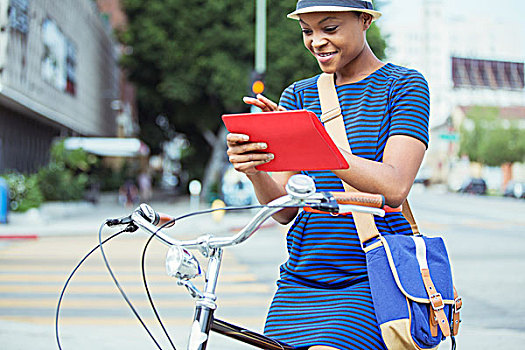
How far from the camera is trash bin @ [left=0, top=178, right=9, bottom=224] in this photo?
16047 millimetres

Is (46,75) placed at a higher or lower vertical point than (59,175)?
higher

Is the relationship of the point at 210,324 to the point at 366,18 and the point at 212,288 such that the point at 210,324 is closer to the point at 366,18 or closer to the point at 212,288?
the point at 212,288

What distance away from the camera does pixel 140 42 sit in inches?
1123

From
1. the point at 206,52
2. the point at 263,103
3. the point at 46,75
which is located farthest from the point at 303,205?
the point at 206,52

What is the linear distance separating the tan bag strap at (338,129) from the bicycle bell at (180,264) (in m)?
0.49

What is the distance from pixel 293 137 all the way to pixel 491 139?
5517 centimetres

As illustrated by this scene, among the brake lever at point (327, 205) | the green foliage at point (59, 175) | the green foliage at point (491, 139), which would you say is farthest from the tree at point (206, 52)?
the green foliage at point (491, 139)

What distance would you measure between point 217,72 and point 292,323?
82.6 ft

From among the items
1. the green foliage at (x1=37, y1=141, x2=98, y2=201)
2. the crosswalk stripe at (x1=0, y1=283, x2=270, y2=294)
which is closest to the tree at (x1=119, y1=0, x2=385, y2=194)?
the green foliage at (x1=37, y1=141, x2=98, y2=201)

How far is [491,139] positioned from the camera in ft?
177

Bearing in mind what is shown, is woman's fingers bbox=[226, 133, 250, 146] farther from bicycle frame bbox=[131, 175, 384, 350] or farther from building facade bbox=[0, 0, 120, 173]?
building facade bbox=[0, 0, 120, 173]

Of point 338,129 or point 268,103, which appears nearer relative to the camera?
point 268,103

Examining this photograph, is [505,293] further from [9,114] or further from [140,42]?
[140,42]

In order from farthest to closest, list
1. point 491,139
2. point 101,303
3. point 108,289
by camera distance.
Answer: point 491,139, point 108,289, point 101,303
